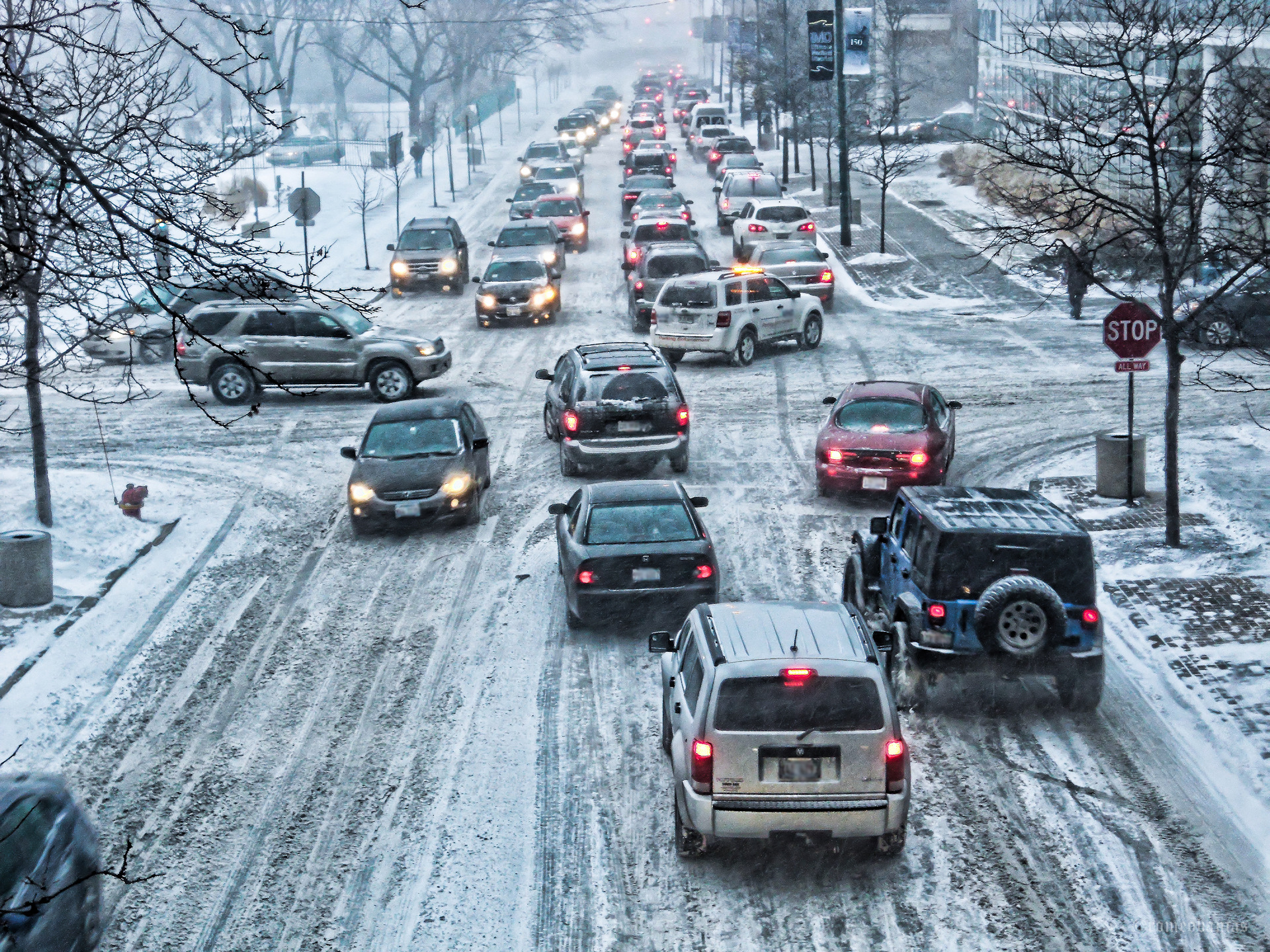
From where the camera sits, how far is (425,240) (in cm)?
3766

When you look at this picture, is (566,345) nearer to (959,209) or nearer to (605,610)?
(605,610)

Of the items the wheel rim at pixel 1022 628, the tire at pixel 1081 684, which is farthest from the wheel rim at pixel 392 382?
the wheel rim at pixel 1022 628

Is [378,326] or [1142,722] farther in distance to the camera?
[378,326]

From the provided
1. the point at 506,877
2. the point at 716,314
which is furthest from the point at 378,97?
the point at 506,877

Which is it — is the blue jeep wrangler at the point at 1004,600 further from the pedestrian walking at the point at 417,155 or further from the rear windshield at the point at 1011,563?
the pedestrian walking at the point at 417,155

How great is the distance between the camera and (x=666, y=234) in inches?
1459

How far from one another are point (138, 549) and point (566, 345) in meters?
Answer: 13.8

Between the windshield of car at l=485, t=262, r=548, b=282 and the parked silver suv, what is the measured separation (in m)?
7.16

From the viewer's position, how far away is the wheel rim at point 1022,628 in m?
11.4

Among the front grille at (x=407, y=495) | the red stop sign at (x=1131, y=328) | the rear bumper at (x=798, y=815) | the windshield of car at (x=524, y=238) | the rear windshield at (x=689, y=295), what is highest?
the windshield of car at (x=524, y=238)

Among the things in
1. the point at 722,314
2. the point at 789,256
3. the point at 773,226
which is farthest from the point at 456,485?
the point at 773,226

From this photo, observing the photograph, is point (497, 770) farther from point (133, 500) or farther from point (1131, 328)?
point (1131, 328)

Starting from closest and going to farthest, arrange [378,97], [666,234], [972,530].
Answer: [972,530] → [666,234] → [378,97]

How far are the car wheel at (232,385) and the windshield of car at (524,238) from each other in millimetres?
13139
